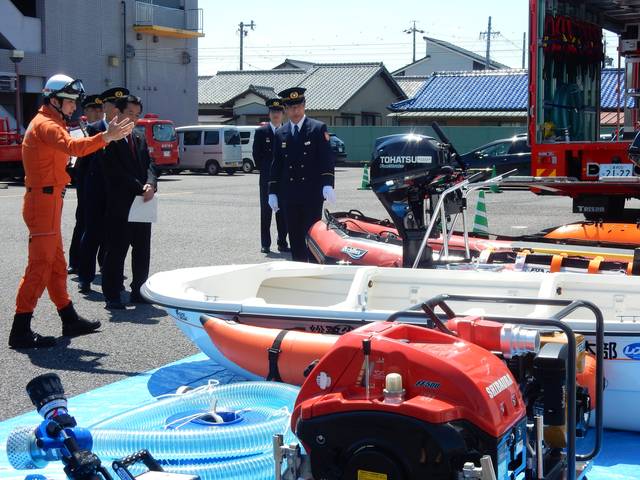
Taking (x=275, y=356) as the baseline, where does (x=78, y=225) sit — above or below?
above

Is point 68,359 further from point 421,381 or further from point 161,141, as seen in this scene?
point 161,141

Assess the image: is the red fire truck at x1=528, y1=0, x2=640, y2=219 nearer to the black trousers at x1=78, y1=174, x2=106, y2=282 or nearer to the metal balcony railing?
the black trousers at x1=78, y1=174, x2=106, y2=282

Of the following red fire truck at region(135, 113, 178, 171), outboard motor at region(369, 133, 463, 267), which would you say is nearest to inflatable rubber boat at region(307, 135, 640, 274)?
outboard motor at region(369, 133, 463, 267)

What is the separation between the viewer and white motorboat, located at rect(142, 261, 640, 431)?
16.6 ft

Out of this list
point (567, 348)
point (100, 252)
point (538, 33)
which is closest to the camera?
point (567, 348)

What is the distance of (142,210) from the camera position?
8.26 metres

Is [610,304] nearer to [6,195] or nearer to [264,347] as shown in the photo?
[264,347]

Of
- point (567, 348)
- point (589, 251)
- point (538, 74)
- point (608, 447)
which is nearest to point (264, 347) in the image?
point (608, 447)

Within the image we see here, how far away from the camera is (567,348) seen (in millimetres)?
3637

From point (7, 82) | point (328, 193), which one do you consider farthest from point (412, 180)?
point (7, 82)

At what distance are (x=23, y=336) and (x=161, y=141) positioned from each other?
23736mm

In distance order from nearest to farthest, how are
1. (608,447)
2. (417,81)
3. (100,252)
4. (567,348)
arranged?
1. (567,348)
2. (608,447)
3. (100,252)
4. (417,81)

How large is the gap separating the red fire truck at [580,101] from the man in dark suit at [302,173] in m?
3.92

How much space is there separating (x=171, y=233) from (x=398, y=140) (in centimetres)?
715
